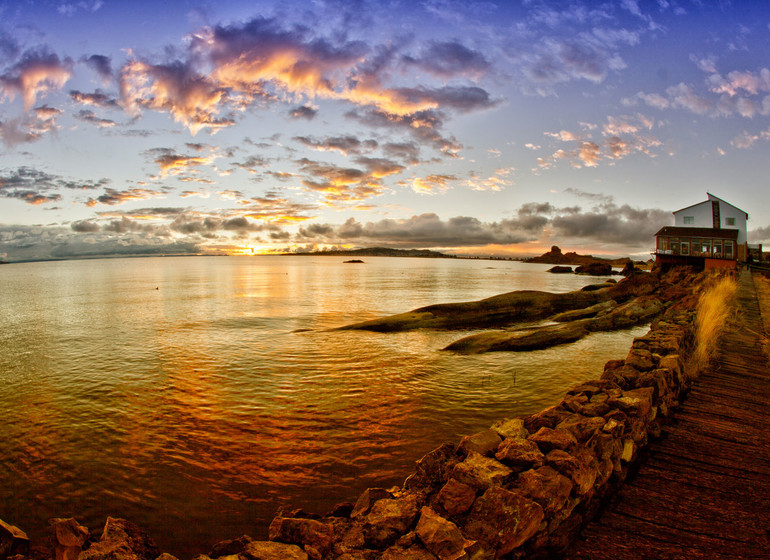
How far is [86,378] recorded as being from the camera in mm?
13703

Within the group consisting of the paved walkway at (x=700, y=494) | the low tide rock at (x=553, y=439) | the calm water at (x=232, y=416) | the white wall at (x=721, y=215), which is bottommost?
the calm water at (x=232, y=416)

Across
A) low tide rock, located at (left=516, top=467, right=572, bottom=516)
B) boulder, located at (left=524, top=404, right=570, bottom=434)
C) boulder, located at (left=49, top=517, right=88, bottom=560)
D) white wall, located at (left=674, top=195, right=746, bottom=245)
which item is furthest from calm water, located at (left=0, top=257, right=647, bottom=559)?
white wall, located at (left=674, top=195, right=746, bottom=245)

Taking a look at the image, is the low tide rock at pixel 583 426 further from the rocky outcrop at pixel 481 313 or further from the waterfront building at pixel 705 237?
the waterfront building at pixel 705 237

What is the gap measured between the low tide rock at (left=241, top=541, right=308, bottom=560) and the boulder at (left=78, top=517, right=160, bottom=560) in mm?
1069

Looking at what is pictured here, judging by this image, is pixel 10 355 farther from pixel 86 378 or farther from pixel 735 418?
pixel 735 418

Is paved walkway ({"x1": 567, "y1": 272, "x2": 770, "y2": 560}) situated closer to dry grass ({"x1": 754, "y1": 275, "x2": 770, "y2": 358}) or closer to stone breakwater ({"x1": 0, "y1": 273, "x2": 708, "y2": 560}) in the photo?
stone breakwater ({"x1": 0, "y1": 273, "x2": 708, "y2": 560})

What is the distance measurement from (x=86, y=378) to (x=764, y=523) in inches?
690

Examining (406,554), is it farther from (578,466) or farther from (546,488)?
(578,466)

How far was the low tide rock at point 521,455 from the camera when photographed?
13.0ft

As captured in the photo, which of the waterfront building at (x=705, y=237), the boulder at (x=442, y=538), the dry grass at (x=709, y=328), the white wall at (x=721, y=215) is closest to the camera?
the boulder at (x=442, y=538)

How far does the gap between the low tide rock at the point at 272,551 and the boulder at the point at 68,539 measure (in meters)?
1.68

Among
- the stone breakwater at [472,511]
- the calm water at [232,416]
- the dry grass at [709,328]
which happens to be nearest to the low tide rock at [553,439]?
the stone breakwater at [472,511]

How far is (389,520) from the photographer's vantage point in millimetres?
3357

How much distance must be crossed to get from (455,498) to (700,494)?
2.88 meters
